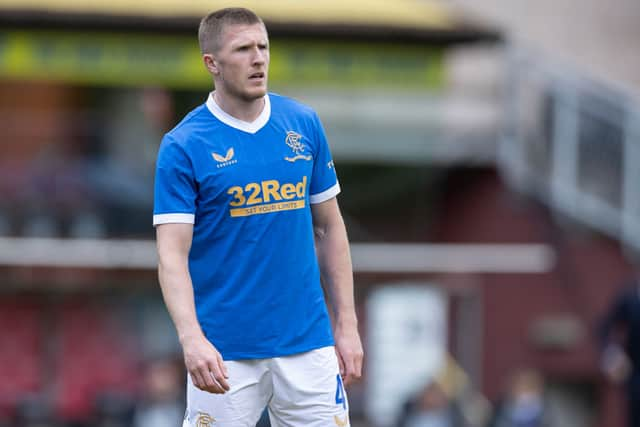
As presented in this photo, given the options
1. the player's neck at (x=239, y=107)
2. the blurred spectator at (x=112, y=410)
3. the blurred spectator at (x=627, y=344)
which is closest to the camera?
the player's neck at (x=239, y=107)

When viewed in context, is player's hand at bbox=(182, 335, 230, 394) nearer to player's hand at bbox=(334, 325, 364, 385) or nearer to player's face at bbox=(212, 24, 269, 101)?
player's hand at bbox=(334, 325, 364, 385)

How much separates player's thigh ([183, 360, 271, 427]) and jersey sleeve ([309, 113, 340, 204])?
751mm

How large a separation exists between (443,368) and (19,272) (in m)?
5.91

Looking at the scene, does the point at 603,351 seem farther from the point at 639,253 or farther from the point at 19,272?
the point at 19,272

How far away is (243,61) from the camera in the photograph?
5176mm

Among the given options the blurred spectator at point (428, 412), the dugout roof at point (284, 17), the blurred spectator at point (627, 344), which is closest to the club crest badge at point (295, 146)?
the blurred spectator at point (627, 344)

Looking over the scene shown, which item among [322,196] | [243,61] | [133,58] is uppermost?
[243,61]

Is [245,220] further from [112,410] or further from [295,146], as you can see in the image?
[112,410]

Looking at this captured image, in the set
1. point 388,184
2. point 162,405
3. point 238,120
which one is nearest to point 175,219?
point 238,120

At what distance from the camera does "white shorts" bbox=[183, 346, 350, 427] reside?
5.30 metres

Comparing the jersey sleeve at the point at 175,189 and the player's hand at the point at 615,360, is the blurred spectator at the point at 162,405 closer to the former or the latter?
the player's hand at the point at 615,360

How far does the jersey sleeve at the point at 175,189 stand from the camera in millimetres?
5160

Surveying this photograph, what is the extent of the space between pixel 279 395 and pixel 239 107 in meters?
1.19

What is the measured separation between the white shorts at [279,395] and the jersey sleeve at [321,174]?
0.65 metres
